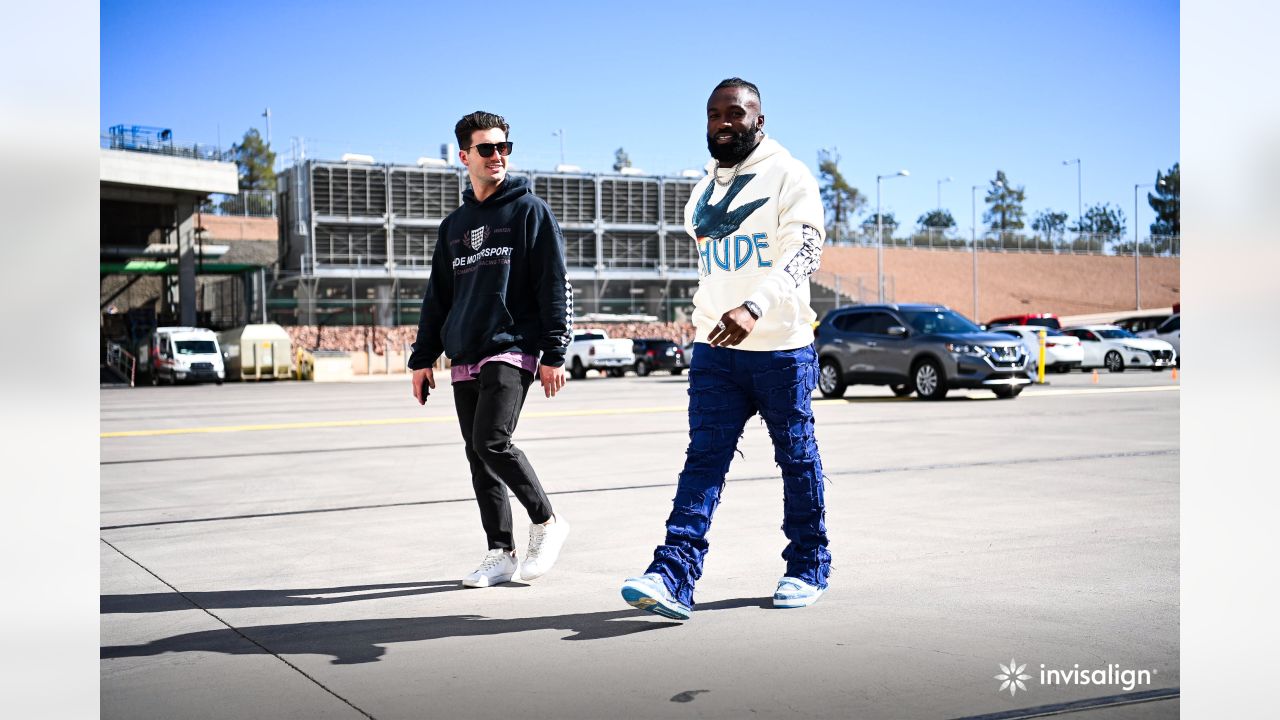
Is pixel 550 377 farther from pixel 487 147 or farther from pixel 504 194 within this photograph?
pixel 487 147

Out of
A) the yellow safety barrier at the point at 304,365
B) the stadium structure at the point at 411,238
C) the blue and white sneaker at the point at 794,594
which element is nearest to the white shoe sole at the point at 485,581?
the blue and white sneaker at the point at 794,594

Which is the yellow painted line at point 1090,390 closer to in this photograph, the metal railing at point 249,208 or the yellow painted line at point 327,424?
the yellow painted line at point 327,424

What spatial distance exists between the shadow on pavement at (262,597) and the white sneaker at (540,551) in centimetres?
31

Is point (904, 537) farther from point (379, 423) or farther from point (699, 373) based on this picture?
point (379, 423)

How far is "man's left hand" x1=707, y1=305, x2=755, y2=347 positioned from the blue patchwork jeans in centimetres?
30

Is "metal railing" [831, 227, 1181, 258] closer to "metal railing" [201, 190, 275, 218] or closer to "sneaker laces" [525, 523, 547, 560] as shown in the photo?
"metal railing" [201, 190, 275, 218]

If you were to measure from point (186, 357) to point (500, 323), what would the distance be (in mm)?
35735

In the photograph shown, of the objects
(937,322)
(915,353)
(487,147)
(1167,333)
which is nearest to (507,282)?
(487,147)

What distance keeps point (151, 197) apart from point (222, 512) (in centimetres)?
4677

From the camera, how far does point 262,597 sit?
5.11 m

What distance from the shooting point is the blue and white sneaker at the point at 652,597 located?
13.9 ft
